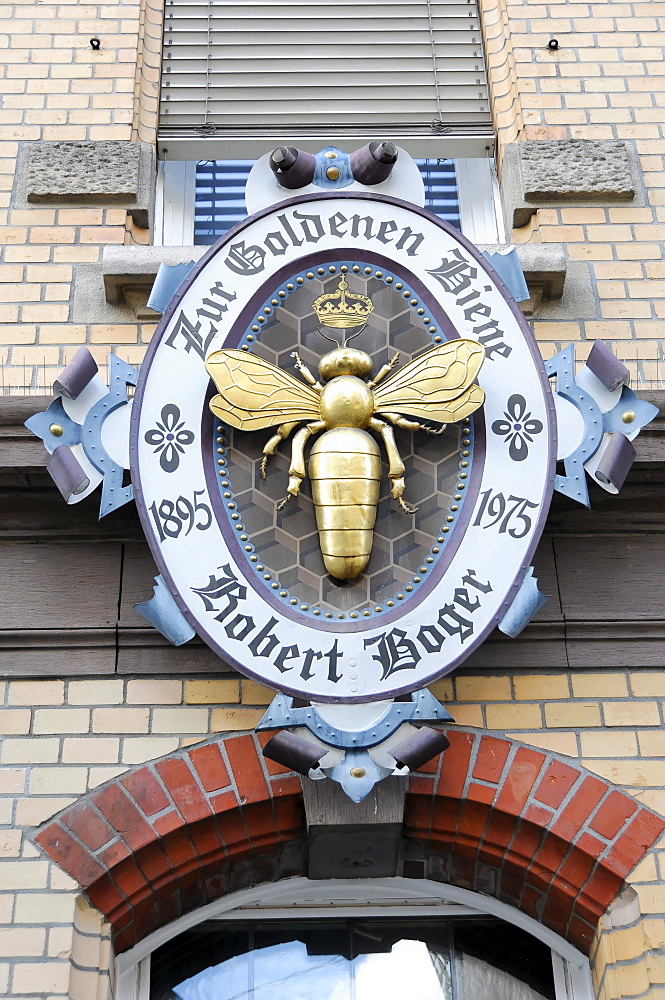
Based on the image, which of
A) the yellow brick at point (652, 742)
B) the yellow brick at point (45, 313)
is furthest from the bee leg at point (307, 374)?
the yellow brick at point (652, 742)

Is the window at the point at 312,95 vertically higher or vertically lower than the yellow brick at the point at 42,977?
higher

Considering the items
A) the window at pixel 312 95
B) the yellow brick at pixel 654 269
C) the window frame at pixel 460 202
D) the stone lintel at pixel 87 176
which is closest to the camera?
the yellow brick at pixel 654 269

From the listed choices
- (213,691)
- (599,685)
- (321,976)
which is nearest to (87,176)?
(213,691)

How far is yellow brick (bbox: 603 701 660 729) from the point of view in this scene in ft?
14.3

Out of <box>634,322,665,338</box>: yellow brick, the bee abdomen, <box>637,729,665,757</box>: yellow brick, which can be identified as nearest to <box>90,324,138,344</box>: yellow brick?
the bee abdomen

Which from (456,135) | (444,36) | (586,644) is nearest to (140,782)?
(586,644)

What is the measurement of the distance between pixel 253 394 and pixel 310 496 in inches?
14.8

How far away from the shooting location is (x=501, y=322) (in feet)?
14.6

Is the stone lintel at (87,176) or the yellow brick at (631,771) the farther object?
the stone lintel at (87,176)

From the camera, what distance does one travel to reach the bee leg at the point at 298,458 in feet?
13.9

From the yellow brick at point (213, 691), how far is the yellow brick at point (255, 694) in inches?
0.6

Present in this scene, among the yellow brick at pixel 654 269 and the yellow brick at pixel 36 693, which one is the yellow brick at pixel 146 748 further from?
the yellow brick at pixel 654 269

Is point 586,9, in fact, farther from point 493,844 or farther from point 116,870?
point 116,870

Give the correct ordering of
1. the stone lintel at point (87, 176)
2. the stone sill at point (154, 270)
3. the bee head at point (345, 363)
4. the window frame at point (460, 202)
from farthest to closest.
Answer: the window frame at point (460, 202), the stone lintel at point (87, 176), the stone sill at point (154, 270), the bee head at point (345, 363)
